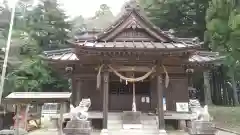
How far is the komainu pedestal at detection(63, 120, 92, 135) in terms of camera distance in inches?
408

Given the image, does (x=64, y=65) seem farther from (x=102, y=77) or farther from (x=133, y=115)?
(x=133, y=115)

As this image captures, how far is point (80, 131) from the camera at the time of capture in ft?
34.1

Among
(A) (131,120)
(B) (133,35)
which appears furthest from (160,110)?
(B) (133,35)

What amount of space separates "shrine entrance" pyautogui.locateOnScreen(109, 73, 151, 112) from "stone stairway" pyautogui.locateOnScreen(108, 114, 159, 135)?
1.39 m

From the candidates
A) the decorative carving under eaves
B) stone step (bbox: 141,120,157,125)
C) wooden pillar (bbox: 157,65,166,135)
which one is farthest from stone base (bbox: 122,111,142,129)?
the decorative carving under eaves

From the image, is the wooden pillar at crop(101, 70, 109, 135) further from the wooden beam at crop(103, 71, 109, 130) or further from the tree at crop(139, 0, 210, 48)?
the tree at crop(139, 0, 210, 48)

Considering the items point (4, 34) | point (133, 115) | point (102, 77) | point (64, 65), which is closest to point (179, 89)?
point (133, 115)

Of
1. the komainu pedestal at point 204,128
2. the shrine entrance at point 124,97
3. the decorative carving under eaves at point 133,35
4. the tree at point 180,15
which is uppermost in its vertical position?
the tree at point 180,15

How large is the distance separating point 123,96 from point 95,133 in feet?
10.8

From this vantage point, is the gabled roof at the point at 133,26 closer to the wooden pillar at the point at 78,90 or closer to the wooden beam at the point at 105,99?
the wooden beam at the point at 105,99

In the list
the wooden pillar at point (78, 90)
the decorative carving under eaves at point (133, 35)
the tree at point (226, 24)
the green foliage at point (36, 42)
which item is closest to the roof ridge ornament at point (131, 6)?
the decorative carving under eaves at point (133, 35)

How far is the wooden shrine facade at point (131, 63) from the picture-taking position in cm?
1206

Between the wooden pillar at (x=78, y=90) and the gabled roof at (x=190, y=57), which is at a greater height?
the gabled roof at (x=190, y=57)

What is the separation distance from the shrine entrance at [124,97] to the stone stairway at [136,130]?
1.39m
